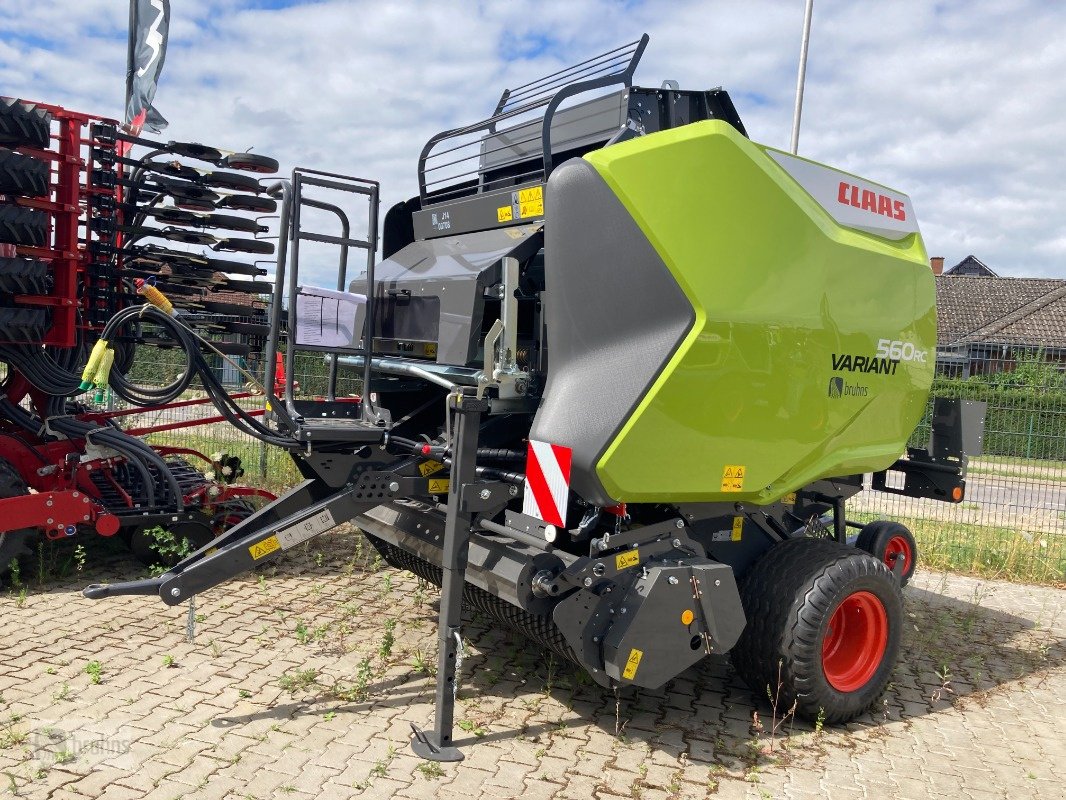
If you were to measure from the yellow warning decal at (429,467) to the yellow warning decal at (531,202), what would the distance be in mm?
1286

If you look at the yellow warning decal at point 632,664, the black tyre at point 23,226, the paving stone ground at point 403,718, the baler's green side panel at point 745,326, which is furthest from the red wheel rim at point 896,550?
the black tyre at point 23,226

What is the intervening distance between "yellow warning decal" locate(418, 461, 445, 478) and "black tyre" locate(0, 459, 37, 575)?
2809 mm

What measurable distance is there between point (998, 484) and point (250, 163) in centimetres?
957

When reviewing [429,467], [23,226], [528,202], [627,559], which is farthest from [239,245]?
[627,559]

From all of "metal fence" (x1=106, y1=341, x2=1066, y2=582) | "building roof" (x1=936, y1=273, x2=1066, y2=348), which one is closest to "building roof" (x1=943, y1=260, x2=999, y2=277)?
"building roof" (x1=936, y1=273, x2=1066, y2=348)

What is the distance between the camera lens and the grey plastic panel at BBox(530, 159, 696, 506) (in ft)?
11.0

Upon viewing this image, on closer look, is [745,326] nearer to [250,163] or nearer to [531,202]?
[531,202]

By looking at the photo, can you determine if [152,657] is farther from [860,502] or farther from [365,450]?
[860,502]

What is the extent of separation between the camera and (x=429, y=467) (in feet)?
13.2

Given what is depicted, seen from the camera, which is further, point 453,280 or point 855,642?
point 855,642

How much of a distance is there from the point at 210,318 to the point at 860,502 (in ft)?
25.8

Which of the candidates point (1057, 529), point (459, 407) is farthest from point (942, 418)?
point (1057, 529)

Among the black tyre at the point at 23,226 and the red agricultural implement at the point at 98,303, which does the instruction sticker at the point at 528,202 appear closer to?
the red agricultural implement at the point at 98,303

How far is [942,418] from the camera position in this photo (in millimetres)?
5293
